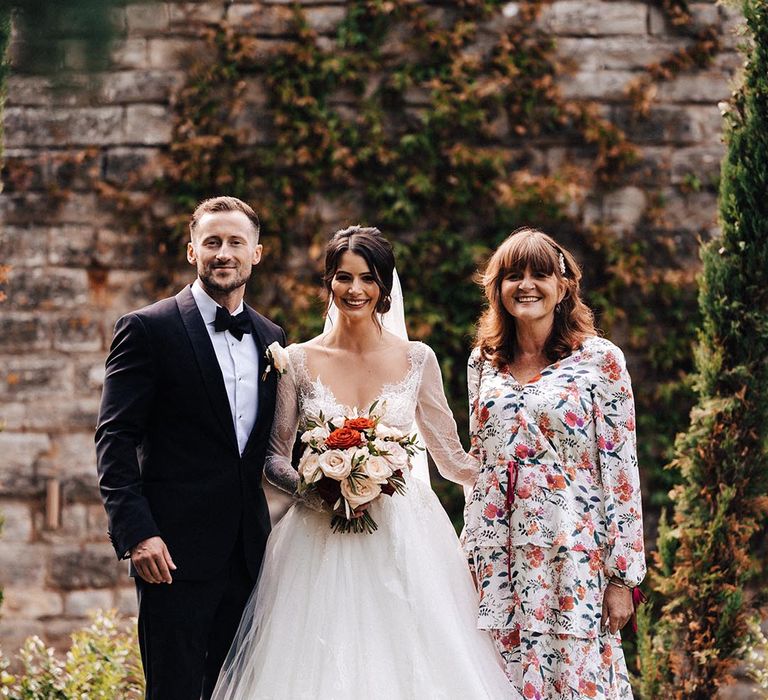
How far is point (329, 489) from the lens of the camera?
3.17m

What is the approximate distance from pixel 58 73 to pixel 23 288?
12.2 feet

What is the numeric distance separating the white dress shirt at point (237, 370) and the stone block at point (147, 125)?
102 inches

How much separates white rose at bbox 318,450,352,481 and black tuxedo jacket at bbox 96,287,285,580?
1.05 ft

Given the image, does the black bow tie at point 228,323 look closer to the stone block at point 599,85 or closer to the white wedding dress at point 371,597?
the white wedding dress at point 371,597

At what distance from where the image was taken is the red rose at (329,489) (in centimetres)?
316

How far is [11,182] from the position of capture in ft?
18.8

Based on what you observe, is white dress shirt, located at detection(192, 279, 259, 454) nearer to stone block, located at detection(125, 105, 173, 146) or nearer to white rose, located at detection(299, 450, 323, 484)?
white rose, located at detection(299, 450, 323, 484)

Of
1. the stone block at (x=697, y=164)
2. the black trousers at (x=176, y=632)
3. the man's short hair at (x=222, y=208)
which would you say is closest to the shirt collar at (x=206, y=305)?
the man's short hair at (x=222, y=208)

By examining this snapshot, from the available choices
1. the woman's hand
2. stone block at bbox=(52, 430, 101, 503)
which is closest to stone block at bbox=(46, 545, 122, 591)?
stone block at bbox=(52, 430, 101, 503)

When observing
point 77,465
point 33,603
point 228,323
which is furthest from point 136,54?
point 33,603

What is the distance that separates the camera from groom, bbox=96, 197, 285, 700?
10.3ft

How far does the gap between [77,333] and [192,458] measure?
2.76 meters

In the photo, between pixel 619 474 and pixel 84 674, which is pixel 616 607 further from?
pixel 84 674

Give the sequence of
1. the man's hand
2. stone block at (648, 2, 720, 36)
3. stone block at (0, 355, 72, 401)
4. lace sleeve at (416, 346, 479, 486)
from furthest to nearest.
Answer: stone block at (648, 2, 720, 36)
stone block at (0, 355, 72, 401)
lace sleeve at (416, 346, 479, 486)
the man's hand
